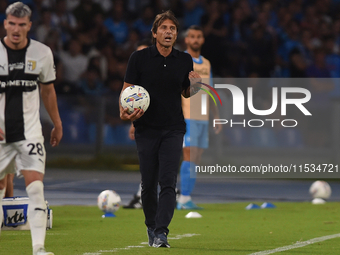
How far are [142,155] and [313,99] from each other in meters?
10.4

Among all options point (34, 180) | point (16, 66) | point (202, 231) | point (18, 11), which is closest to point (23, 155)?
point (34, 180)

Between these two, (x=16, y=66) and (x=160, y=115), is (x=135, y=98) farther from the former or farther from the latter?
(x=16, y=66)

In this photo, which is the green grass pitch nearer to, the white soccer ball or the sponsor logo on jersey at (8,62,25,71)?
the white soccer ball

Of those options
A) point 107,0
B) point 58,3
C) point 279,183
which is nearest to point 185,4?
point 107,0

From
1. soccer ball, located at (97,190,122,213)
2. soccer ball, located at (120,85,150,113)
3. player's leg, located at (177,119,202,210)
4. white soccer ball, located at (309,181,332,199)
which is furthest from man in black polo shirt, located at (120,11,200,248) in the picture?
white soccer ball, located at (309,181,332,199)

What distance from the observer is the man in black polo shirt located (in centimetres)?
709

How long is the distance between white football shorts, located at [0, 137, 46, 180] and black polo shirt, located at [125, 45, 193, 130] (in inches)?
55.7

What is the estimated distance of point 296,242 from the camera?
7.67m

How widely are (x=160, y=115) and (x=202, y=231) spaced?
212 cm

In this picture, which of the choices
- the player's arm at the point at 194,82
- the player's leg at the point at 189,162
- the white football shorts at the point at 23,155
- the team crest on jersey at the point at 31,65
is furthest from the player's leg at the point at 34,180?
the player's leg at the point at 189,162

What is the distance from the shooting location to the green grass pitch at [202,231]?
7.05m

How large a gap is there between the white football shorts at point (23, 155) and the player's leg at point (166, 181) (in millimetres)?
1431

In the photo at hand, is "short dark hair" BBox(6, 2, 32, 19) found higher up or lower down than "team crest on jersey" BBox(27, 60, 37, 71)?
higher up

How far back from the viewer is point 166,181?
7.05m
